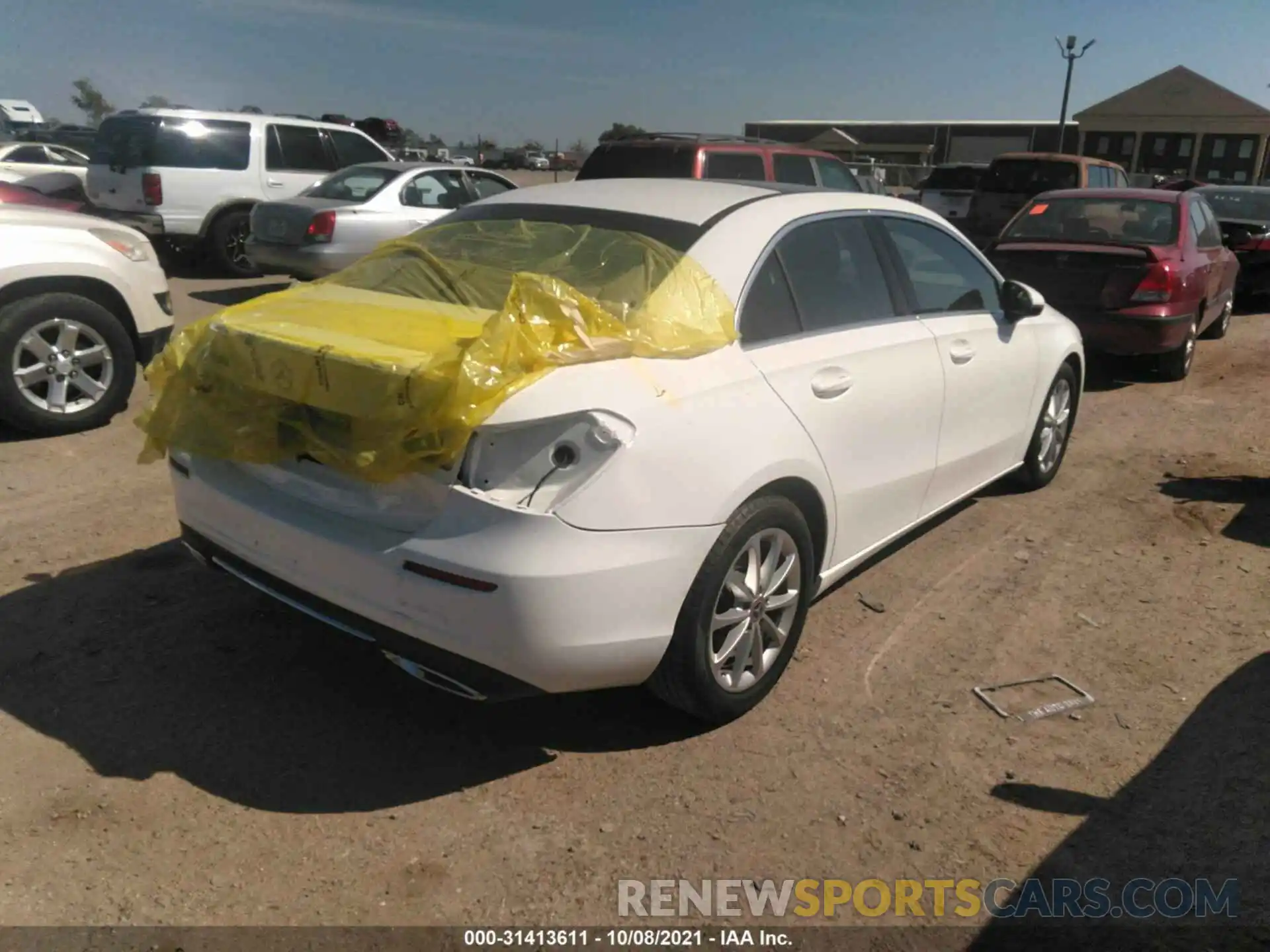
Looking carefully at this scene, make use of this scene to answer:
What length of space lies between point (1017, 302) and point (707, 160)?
5.86 meters

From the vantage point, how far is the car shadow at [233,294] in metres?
11.1

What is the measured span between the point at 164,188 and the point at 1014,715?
11428mm

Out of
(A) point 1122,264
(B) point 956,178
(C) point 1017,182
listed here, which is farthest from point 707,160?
(B) point 956,178

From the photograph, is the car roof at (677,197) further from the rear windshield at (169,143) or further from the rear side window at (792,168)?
the rear windshield at (169,143)

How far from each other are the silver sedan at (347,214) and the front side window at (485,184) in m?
0.18

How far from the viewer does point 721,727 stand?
10.9 ft

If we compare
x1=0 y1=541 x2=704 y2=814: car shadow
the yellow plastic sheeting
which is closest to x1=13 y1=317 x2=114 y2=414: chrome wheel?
x1=0 y1=541 x2=704 y2=814: car shadow

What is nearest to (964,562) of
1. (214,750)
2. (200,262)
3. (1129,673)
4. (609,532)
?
(1129,673)

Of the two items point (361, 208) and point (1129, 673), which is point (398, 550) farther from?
point (361, 208)

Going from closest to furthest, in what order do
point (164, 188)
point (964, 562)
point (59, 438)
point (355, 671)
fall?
point (355, 671), point (964, 562), point (59, 438), point (164, 188)

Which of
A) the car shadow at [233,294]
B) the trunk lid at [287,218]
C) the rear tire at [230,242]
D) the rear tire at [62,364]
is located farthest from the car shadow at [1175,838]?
the rear tire at [230,242]

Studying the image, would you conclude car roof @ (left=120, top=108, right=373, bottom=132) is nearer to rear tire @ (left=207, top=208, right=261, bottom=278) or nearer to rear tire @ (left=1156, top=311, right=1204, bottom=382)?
rear tire @ (left=207, top=208, right=261, bottom=278)

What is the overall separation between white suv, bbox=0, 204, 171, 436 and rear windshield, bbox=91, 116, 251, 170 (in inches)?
238

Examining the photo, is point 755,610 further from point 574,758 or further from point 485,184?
point 485,184
